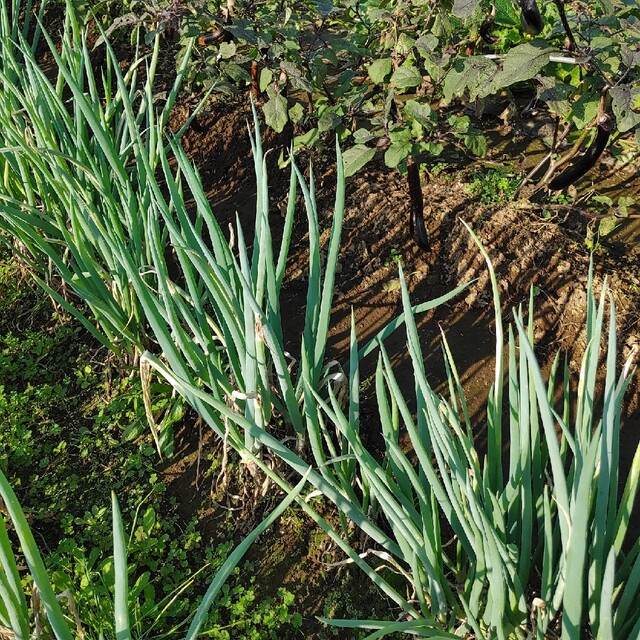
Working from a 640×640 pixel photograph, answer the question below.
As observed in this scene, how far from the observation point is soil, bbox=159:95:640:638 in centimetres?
180

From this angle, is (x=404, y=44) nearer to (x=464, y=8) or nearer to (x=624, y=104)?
(x=464, y=8)

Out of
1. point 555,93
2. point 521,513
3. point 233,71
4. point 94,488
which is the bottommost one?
point 94,488

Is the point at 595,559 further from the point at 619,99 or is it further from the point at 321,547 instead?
the point at 619,99

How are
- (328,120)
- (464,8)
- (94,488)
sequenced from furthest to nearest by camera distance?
(328,120), (94,488), (464,8)

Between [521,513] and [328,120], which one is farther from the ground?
[328,120]

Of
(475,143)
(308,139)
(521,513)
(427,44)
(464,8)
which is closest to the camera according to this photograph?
(521,513)

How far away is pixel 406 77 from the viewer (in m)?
1.78

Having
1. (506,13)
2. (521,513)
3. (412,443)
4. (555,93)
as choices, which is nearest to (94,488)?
(412,443)

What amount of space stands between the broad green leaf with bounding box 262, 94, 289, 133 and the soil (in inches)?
14.8

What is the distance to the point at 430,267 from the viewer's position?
82.8 inches

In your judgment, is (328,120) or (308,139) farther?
(308,139)

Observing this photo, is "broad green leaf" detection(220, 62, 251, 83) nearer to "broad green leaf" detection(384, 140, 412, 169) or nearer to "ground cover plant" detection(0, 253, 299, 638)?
"broad green leaf" detection(384, 140, 412, 169)

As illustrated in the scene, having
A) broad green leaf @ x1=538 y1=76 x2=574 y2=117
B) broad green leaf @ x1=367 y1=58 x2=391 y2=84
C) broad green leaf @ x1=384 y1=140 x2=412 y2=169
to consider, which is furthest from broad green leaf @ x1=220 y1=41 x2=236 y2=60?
broad green leaf @ x1=538 y1=76 x2=574 y2=117

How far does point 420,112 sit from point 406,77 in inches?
4.2
